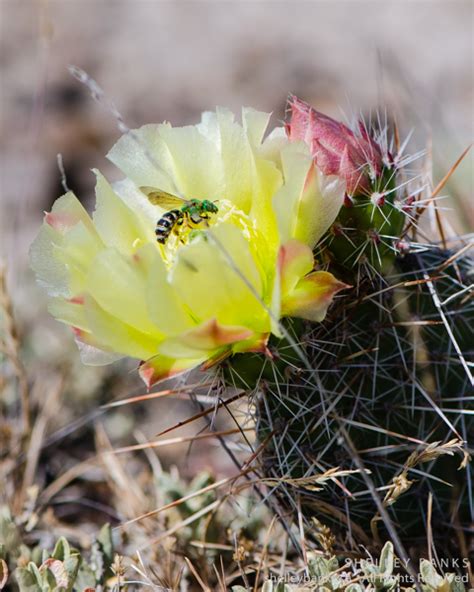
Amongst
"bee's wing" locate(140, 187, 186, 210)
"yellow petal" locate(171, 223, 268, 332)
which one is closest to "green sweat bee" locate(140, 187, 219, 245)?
"bee's wing" locate(140, 187, 186, 210)

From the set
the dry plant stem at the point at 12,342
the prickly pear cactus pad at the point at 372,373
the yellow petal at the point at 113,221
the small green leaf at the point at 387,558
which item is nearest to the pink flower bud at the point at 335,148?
the prickly pear cactus pad at the point at 372,373

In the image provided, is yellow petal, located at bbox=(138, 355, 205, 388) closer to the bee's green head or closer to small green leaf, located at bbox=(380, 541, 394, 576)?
the bee's green head

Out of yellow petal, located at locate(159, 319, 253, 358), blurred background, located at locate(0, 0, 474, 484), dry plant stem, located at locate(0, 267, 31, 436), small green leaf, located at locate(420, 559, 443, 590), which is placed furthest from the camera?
blurred background, located at locate(0, 0, 474, 484)

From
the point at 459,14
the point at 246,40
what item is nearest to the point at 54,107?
the point at 246,40

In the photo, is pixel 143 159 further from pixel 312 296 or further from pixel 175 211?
pixel 312 296

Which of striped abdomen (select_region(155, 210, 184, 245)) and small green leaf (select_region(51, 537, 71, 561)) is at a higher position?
striped abdomen (select_region(155, 210, 184, 245))

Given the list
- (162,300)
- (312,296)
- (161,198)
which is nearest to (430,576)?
(312,296)
